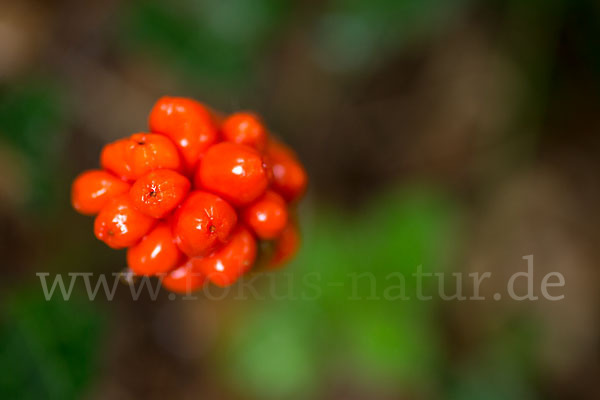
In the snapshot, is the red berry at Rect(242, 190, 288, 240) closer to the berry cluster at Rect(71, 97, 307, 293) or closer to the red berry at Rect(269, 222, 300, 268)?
the berry cluster at Rect(71, 97, 307, 293)

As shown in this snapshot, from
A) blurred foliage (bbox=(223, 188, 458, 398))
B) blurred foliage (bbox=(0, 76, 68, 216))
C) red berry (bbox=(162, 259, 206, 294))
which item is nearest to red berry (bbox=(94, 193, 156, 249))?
red berry (bbox=(162, 259, 206, 294))

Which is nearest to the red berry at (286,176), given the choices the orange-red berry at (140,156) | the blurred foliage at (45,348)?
the orange-red berry at (140,156)

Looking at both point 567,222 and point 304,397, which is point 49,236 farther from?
point 567,222

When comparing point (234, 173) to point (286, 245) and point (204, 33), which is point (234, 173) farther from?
point (204, 33)

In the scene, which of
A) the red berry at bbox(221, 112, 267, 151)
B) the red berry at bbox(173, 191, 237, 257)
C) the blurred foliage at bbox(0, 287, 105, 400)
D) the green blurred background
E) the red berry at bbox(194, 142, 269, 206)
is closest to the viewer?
the red berry at bbox(173, 191, 237, 257)

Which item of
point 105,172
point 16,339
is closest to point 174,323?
point 16,339

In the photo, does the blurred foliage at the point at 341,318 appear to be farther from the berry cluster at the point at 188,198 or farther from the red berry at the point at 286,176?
the berry cluster at the point at 188,198
